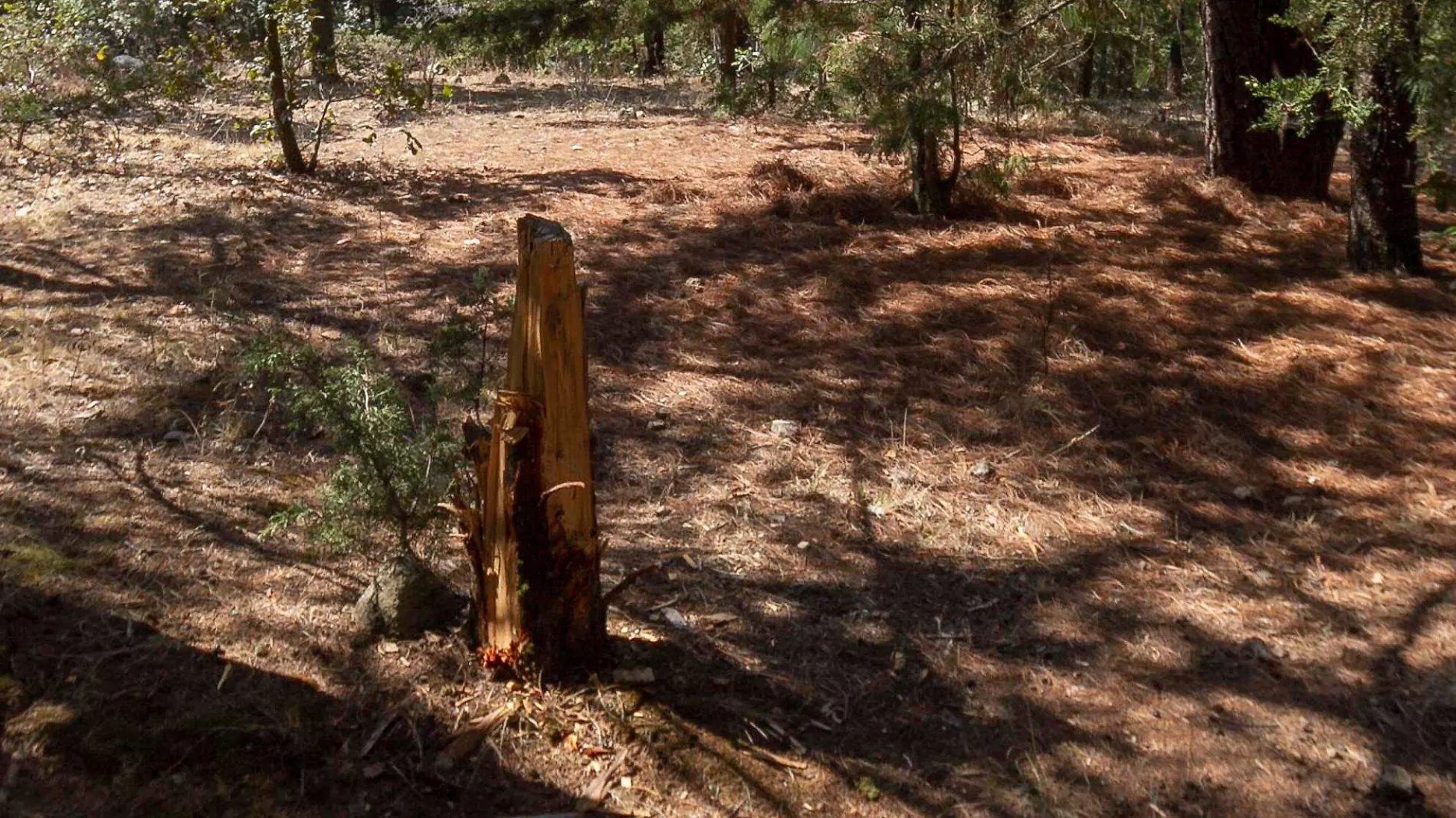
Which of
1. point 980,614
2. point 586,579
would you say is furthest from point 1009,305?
point 586,579

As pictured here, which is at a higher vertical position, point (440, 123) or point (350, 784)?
point (440, 123)

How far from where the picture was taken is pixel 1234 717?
13.1 ft

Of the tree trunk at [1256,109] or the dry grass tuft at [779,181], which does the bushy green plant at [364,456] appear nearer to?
the dry grass tuft at [779,181]

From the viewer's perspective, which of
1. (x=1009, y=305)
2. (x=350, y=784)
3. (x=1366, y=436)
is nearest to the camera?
(x=350, y=784)

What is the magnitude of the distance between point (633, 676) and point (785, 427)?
6.13 feet

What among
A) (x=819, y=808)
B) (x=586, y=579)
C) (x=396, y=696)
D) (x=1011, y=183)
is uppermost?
(x=1011, y=183)

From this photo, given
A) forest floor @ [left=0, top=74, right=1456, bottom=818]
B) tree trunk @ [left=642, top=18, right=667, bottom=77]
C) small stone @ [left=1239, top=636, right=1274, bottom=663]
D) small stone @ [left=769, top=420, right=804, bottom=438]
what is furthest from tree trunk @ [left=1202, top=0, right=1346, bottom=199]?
tree trunk @ [left=642, top=18, right=667, bottom=77]

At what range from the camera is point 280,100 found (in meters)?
8.10

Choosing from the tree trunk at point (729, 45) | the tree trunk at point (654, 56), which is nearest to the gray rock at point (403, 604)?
the tree trunk at point (729, 45)

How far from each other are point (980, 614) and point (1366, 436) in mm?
2201

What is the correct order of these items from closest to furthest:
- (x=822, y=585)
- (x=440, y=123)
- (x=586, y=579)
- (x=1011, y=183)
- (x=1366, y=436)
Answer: (x=586, y=579)
(x=822, y=585)
(x=1366, y=436)
(x=1011, y=183)
(x=440, y=123)

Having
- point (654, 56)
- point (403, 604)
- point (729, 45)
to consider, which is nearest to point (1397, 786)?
point (403, 604)

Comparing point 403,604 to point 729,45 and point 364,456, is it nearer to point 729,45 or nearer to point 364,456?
point 364,456

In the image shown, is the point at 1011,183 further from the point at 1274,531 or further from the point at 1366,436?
the point at 1274,531
